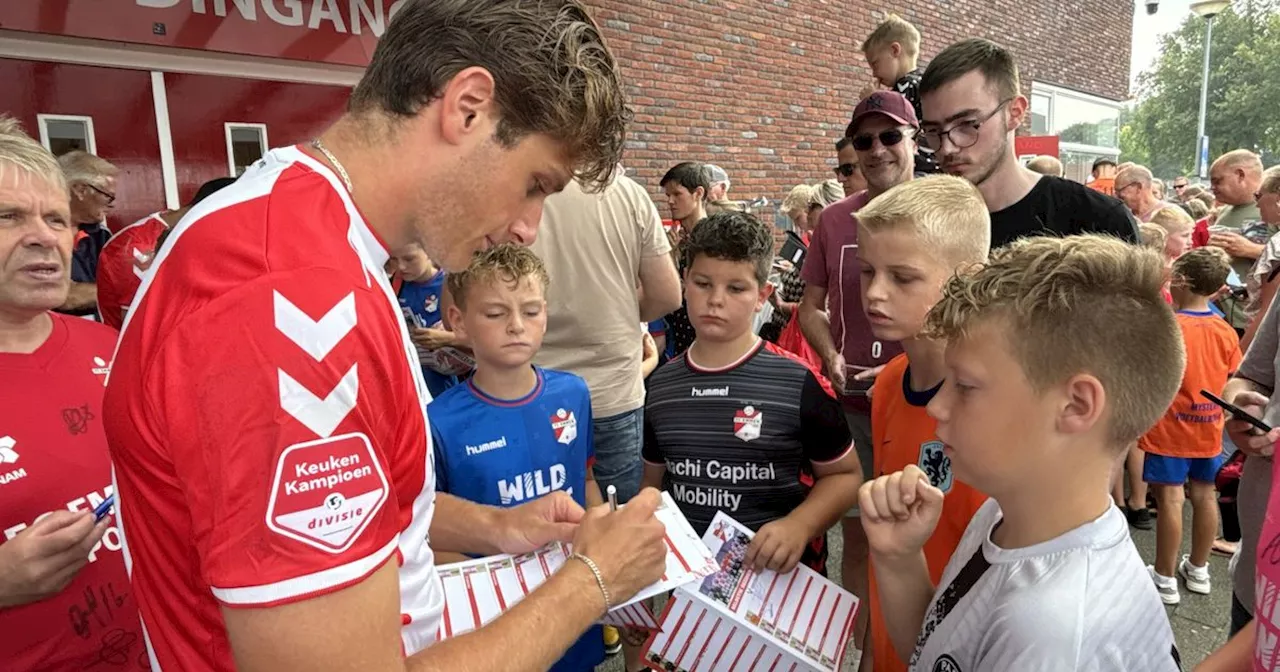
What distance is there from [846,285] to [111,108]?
16.0ft

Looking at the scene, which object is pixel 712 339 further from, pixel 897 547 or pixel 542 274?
pixel 897 547

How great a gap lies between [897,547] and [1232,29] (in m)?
57.4

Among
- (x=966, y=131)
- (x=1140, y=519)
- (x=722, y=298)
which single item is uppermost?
(x=966, y=131)

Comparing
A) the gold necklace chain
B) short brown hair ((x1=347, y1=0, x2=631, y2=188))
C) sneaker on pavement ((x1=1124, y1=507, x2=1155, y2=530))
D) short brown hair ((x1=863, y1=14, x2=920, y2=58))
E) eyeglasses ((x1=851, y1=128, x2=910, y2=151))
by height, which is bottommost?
sneaker on pavement ((x1=1124, y1=507, x2=1155, y2=530))

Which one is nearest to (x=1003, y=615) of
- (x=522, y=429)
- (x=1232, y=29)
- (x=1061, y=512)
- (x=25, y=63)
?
(x=1061, y=512)

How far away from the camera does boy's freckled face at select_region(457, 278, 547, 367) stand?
96.4 inches

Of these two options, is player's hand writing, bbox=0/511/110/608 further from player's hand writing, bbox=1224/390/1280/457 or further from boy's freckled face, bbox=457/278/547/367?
player's hand writing, bbox=1224/390/1280/457

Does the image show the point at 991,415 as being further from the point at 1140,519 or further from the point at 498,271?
the point at 1140,519

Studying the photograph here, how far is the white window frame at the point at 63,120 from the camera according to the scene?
459cm

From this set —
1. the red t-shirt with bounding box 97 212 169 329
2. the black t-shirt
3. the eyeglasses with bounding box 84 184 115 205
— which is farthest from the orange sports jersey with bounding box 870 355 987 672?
the eyeglasses with bounding box 84 184 115 205

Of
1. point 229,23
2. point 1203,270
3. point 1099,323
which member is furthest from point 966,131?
point 229,23

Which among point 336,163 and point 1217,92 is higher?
point 1217,92

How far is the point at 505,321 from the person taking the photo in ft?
8.10

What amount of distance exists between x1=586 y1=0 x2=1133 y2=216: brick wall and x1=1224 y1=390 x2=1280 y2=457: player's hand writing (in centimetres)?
643
